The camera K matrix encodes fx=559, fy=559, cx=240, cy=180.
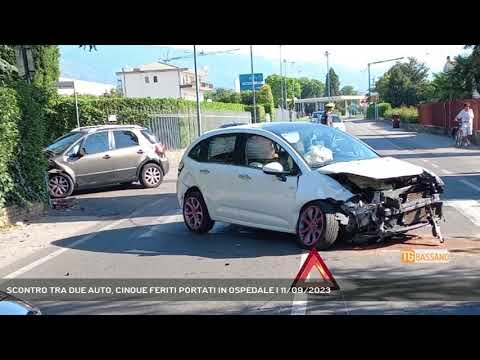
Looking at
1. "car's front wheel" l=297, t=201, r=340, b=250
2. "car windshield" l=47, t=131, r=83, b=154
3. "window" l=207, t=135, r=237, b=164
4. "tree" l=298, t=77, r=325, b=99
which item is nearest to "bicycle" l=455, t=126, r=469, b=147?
"car windshield" l=47, t=131, r=83, b=154

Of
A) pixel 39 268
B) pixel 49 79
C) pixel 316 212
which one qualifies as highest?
pixel 49 79

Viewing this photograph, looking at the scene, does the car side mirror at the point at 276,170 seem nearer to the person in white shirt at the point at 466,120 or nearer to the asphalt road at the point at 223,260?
the asphalt road at the point at 223,260

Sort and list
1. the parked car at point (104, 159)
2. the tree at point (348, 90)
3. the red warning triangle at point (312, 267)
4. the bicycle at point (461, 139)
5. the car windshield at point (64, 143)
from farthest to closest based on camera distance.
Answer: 1. the tree at point (348, 90)
2. the bicycle at point (461, 139)
3. the car windshield at point (64, 143)
4. the parked car at point (104, 159)
5. the red warning triangle at point (312, 267)

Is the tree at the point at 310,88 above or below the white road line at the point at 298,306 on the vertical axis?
above

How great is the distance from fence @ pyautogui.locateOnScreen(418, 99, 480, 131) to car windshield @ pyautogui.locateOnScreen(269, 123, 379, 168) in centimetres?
1887

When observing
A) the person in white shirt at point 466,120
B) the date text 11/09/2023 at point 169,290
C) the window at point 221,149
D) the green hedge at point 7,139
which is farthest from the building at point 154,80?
the date text 11/09/2023 at point 169,290

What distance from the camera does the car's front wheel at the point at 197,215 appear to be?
8.57 metres

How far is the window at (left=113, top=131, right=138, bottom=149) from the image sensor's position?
578 inches

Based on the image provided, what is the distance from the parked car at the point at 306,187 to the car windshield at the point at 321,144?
1 centimetres
